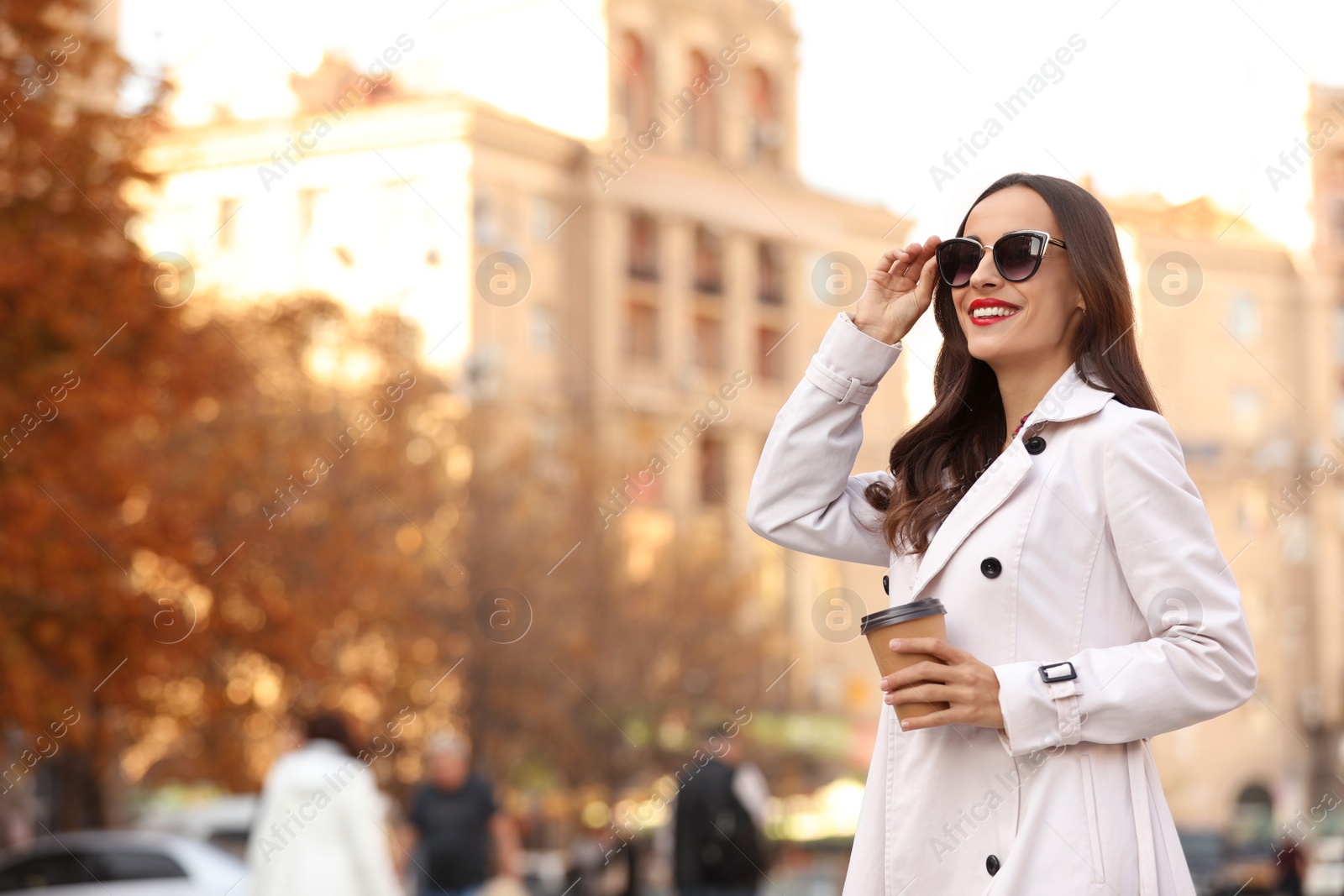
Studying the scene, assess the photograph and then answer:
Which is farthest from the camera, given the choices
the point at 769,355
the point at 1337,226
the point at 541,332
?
the point at 1337,226

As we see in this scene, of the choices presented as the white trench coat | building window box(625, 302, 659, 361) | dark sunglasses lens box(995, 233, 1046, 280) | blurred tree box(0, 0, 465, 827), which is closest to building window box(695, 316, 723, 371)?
Result: building window box(625, 302, 659, 361)

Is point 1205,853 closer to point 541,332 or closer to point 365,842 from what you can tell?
point 365,842

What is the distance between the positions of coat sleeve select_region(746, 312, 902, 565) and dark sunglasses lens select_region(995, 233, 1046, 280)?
0.26 meters

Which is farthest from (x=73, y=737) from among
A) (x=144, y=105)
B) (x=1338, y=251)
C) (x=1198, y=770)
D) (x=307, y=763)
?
(x=1338, y=251)

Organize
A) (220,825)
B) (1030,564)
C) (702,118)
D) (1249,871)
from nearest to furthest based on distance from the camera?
(1030,564), (220,825), (1249,871), (702,118)

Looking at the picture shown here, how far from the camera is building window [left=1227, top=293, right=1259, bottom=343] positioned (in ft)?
242

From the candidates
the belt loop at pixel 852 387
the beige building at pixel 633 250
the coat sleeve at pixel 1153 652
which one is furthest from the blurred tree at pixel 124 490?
the beige building at pixel 633 250

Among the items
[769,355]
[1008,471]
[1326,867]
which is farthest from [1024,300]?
[769,355]

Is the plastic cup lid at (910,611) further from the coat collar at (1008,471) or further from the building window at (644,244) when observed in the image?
the building window at (644,244)

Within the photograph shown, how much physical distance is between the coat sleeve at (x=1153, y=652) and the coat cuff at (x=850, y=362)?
488 millimetres

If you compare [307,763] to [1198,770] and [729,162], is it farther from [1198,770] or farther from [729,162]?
[1198,770]

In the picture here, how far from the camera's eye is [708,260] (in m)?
63.7

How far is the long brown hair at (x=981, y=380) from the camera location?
2.84m

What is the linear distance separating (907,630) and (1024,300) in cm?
59
